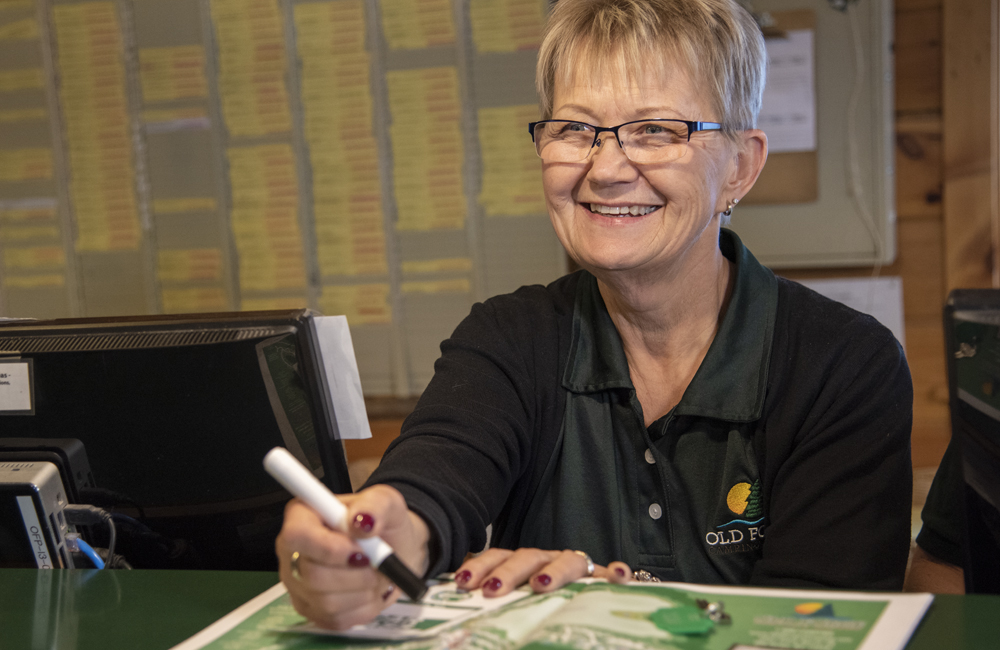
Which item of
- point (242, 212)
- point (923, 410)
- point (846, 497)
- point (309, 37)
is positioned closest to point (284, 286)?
point (242, 212)

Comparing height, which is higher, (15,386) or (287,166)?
(287,166)

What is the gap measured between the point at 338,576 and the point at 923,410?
2.25 m

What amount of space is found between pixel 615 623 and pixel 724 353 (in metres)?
0.52

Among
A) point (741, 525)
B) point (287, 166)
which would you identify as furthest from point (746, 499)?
point (287, 166)

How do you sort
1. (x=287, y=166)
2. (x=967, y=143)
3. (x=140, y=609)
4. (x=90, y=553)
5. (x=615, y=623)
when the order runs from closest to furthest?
(x=615, y=623) → (x=140, y=609) → (x=90, y=553) → (x=967, y=143) → (x=287, y=166)

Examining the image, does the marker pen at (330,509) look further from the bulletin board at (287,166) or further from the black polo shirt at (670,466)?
the bulletin board at (287,166)

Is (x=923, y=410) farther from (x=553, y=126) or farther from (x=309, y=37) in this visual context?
(x=309, y=37)

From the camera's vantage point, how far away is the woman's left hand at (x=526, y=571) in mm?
707

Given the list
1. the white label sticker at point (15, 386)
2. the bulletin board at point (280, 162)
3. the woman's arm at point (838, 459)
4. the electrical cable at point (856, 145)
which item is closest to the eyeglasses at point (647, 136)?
the woman's arm at point (838, 459)

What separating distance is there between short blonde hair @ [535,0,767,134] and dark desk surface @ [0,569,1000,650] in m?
0.63

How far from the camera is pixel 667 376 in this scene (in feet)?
3.70

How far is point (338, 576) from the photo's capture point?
2.02ft

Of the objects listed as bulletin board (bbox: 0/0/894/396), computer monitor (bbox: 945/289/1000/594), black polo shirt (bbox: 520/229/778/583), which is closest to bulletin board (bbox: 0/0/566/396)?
bulletin board (bbox: 0/0/894/396)

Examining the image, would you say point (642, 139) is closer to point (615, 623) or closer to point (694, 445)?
point (694, 445)
